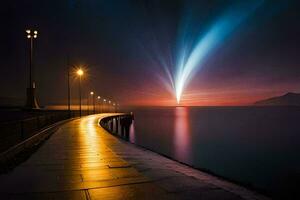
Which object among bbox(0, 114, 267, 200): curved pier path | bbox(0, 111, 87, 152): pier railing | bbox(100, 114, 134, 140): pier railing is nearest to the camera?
bbox(0, 114, 267, 200): curved pier path

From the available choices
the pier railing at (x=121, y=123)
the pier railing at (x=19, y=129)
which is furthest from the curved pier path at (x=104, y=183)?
the pier railing at (x=121, y=123)

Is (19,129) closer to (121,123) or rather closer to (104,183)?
(104,183)

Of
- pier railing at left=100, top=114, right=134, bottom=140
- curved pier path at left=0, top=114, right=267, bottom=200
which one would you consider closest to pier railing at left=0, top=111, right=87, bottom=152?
curved pier path at left=0, top=114, right=267, bottom=200

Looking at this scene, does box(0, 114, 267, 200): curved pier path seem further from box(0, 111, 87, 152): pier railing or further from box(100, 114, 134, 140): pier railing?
box(100, 114, 134, 140): pier railing

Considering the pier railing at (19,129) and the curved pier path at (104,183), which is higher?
the pier railing at (19,129)

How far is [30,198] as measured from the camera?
18.9 ft

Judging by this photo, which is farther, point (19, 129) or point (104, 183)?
point (19, 129)

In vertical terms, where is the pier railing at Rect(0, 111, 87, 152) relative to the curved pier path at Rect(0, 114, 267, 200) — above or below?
above

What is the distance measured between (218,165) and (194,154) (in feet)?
42.6

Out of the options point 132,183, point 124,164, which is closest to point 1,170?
point 124,164

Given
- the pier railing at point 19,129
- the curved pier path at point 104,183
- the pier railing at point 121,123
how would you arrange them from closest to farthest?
the curved pier path at point 104,183 < the pier railing at point 19,129 < the pier railing at point 121,123

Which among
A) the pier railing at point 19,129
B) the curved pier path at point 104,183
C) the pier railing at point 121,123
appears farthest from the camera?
the pier railing at point 121,123

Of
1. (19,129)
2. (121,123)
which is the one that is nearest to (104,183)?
(19,129)

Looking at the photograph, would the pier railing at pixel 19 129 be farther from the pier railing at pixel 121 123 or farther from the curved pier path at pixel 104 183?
the pier railing at pixel 121 123
